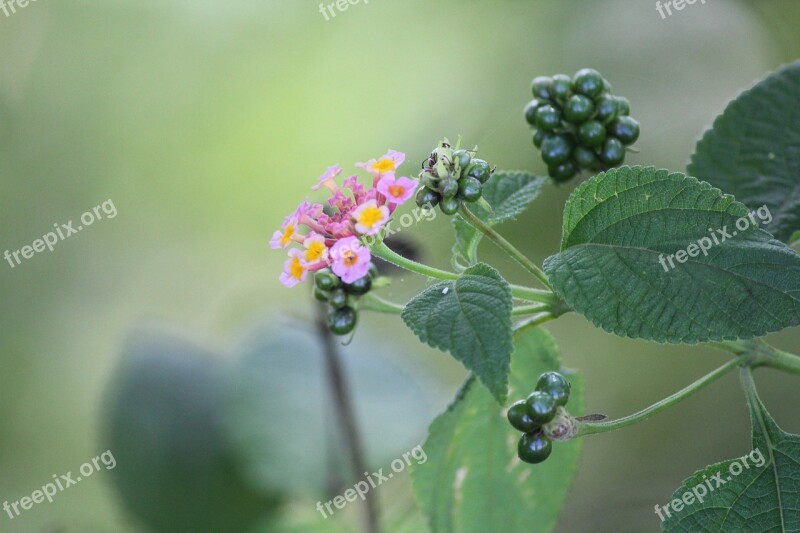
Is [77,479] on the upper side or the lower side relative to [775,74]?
lower

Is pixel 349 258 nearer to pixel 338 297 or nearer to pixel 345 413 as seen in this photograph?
pixel 338 297

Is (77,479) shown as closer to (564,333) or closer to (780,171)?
(564,333)

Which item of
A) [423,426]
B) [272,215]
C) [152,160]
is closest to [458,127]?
[272,215]

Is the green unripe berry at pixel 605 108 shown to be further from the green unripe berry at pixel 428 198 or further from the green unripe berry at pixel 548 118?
the green unripe berry at pixel 428 198
